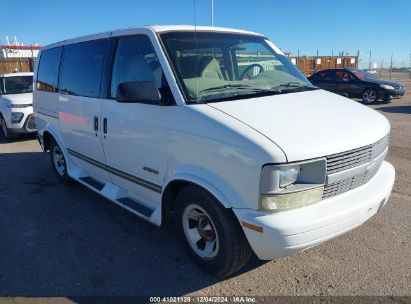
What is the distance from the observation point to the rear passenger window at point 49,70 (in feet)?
18.3

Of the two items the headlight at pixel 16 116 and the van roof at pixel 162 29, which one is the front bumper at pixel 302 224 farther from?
the headlight at pixel 16 116

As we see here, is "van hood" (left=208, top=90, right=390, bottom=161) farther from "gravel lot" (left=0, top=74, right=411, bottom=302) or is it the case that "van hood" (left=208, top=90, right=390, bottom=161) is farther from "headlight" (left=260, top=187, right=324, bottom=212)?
"gravel lot" (left=0, top=74, right=411, bottom=302)

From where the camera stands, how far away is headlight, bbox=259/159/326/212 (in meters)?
2.61

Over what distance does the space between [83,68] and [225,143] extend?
2.75 m

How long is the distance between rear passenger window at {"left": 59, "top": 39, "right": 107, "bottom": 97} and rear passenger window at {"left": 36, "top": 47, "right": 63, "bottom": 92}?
0.83 ft

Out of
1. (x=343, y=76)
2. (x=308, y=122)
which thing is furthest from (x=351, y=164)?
(x=343, y=76)

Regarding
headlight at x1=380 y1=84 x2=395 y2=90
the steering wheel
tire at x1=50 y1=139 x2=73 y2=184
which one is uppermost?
the steering wheel

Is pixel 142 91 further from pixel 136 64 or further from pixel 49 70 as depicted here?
pixel 49 70

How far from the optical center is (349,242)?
379 cm

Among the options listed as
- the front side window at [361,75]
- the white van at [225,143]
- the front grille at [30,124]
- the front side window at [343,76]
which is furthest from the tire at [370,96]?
the front grille at [30,124]

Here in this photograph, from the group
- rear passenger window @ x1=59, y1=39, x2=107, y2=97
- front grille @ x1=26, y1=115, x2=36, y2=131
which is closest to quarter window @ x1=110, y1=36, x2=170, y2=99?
rear passenger window @ x1=59, y1=39, x2=107, y2=97

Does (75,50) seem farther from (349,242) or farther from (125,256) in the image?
(349,242)

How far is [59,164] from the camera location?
6.04 meters

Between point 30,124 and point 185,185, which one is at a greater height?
point 185,185
